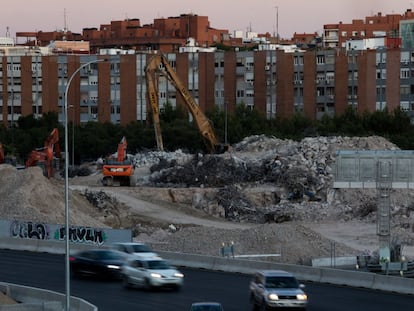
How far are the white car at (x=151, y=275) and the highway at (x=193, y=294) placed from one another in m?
0.30

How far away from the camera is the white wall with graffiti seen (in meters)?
56.3

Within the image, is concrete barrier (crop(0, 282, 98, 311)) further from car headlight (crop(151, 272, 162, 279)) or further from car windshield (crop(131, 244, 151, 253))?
car windshield (crop(131, 244, 151, 253))

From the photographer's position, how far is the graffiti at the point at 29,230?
2336 inches

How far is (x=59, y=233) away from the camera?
58.8 meters

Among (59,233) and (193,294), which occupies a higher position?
(193,294)

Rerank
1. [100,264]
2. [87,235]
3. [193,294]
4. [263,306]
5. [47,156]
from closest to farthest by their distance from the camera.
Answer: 1. [263,306]
2. [193,294]
3. [100,264]
4. [87,235]
5. [47,156]

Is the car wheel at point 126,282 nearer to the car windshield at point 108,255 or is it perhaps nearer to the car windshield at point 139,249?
the car windshield at point 108,255

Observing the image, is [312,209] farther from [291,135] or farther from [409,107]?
[409,107]

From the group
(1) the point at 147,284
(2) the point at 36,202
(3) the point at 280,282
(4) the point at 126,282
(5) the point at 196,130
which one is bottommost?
(2) the point at 36,202

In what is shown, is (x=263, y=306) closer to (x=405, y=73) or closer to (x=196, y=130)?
(x=196, y=130)

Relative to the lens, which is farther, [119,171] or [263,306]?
[119,171]

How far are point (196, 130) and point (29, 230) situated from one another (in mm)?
56881

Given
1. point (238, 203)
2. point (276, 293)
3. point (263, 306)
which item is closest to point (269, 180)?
point (238, 203)

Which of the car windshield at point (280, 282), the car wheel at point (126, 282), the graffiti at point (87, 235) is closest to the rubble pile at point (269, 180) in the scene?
the graffiti at point (87, 235)
